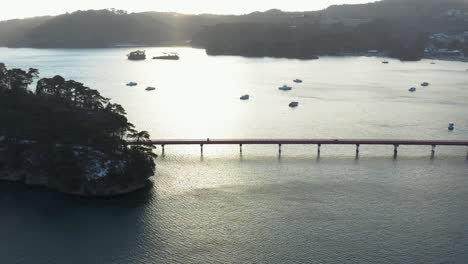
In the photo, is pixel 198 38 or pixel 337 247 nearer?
pixel 337 247

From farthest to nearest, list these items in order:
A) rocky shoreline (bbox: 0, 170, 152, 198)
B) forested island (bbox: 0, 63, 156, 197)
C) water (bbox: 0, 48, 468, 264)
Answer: forested island (bbox: 0, 63, 156, 197)
rocky shoreline (bbox: 0, 170, 152, 198)
water (bbox: 0, 48, 468, 264)

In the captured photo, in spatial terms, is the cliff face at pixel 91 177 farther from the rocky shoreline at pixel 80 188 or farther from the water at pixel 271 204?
the water at pixel 271 204

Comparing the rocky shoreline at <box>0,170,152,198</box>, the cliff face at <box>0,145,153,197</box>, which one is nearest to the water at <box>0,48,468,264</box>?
the rocky shoreline at <box>0,170,152,198</box>

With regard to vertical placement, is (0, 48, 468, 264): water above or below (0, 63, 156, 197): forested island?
below

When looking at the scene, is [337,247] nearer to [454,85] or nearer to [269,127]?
[269,127]

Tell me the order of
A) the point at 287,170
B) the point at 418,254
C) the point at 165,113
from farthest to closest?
the point at 165,113 < the point at 287,170 < the point at 418,254

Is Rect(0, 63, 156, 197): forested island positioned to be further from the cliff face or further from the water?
the water

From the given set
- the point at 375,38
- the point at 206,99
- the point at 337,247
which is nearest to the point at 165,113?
the point at 206,99

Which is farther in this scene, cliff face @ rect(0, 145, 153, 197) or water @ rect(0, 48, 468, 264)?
cliff face @ rect(0, 145, 153, 197)
